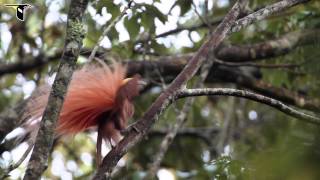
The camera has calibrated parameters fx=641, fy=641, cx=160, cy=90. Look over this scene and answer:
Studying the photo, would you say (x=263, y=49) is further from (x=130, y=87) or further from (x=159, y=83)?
(x=130, y=87)

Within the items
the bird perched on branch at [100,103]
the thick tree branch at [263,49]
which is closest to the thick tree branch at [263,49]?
the thick tree branch at [263,49]

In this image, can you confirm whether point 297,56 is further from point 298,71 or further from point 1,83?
point 1,83

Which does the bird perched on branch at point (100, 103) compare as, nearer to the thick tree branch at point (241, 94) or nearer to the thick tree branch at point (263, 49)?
the thick tree branch at point (241, 94)

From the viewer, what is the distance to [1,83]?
4539 mm

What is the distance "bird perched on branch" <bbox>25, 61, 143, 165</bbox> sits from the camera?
1.92 m

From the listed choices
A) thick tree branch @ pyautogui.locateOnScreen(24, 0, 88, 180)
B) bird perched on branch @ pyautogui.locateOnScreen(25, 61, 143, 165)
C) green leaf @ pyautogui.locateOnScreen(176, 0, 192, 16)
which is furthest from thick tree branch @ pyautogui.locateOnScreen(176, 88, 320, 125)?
green leaf @ pyautogui.locateOnScreen(176, 0, 192, 16)

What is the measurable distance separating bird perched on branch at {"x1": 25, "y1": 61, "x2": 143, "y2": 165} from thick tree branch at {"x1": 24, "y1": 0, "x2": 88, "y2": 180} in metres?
0.22

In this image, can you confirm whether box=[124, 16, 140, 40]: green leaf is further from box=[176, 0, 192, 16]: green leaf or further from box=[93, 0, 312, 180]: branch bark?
box=[93, 0, 312, 180]: branch bark

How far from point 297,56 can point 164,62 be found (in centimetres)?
76

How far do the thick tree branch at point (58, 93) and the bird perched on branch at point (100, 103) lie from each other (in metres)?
0.22

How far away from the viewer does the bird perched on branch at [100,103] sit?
6.29ft

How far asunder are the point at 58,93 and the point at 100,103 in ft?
0.93

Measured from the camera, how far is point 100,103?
6.31ft

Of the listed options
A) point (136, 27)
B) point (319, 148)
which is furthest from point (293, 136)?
point (136, 27)
